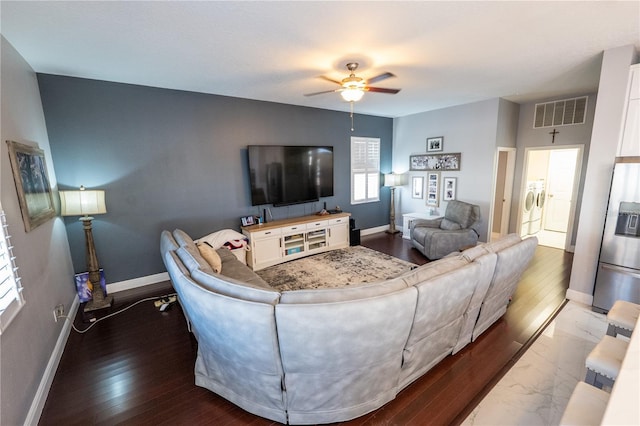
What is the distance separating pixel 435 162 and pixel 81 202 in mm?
5985

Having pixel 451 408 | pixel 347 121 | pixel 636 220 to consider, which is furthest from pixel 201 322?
pixel 347 121

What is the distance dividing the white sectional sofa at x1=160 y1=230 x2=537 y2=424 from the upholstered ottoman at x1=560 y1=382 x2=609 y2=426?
0.73 m

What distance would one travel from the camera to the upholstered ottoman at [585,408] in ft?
3.61

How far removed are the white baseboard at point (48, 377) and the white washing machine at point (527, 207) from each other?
734 centimetres

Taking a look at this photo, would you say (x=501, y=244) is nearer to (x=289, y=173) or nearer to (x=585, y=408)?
(x=585, y=408)

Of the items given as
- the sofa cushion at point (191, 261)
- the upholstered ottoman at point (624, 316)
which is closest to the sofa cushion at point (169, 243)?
the sofa cushion at point (191, 261)

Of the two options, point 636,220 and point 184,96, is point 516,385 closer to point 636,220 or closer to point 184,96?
point 636,220

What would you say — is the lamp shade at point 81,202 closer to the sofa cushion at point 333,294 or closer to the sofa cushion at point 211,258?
the sofa cushion at point 211,258

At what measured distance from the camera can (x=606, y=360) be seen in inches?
57.0

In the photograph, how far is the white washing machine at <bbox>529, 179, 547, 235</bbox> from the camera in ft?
19.3

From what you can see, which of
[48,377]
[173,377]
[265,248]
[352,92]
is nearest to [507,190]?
[352,92]

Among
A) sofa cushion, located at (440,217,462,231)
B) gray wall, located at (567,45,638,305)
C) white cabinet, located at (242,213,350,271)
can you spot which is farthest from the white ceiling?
sofa cushion, located at (440,217,462,231)

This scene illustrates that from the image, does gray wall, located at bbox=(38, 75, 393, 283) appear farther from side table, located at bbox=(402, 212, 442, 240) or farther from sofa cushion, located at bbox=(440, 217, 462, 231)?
sofa cushion, located at bbox=(440, 217, 462, 231)

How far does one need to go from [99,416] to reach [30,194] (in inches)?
74.8
